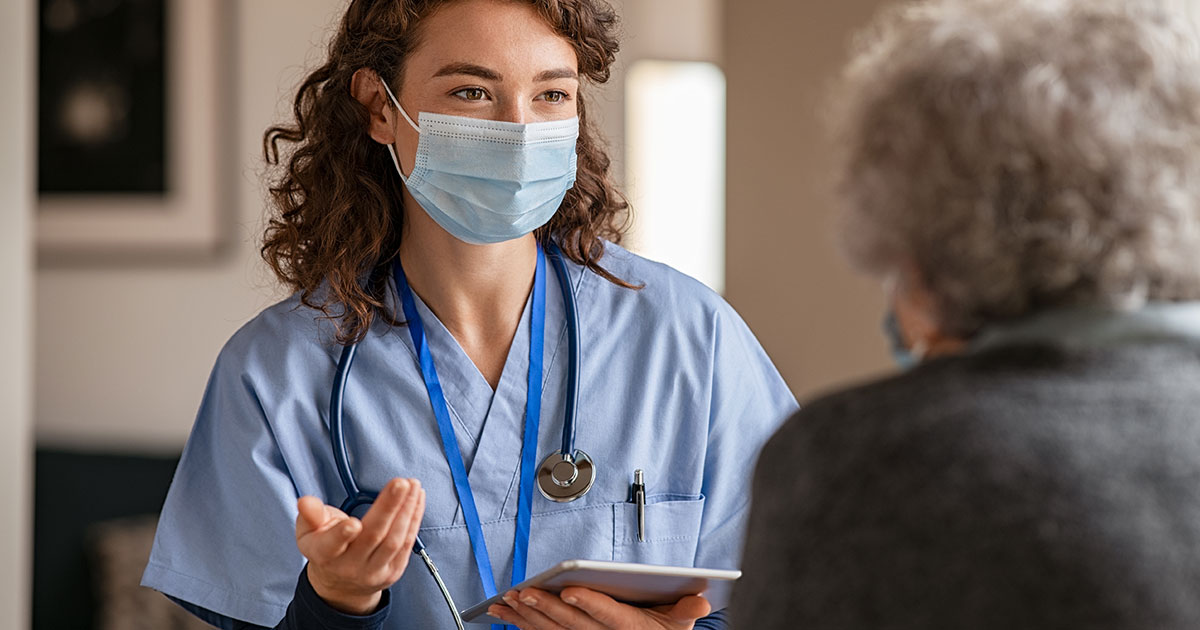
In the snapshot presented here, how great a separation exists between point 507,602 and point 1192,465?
2.45 feet

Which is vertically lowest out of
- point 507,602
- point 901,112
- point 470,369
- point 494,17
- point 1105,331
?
point 507,602

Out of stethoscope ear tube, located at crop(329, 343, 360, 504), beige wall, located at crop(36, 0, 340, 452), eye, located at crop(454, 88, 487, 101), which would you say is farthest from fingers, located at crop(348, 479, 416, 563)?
beige wall, located at crop(36, 0, 340, 452)

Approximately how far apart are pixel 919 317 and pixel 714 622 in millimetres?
716

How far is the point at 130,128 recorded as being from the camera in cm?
358

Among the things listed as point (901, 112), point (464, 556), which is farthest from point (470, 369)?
point (901, 112)

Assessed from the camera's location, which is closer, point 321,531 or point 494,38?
point 321,531

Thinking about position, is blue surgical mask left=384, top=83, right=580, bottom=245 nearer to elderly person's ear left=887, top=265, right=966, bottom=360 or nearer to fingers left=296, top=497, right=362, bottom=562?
fingers left=296, top=497, right=362, bottom=562

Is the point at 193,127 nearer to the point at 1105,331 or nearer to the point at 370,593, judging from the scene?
the point at 370,593

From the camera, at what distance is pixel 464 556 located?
1.44 metres

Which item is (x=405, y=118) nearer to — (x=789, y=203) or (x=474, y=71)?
(x=474, y=71)

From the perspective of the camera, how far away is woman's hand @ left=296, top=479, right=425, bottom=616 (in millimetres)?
1159

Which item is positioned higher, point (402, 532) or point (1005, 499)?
point (1005, 499)

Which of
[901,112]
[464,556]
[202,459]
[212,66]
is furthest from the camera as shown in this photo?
[212,66]

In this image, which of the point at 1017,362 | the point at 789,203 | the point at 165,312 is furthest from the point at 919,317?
the point at 165,312
